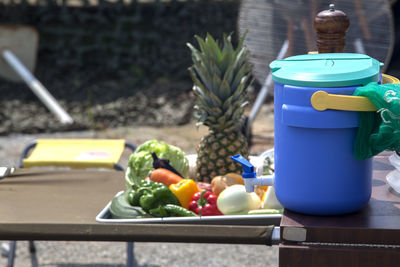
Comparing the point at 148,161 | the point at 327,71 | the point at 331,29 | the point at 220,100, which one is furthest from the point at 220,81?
the point at 327,71

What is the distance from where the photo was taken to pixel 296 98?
1.39 metres

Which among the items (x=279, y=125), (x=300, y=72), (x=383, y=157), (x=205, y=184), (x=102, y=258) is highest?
(x=300, y=72)

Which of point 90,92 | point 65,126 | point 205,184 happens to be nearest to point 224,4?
point 90,92

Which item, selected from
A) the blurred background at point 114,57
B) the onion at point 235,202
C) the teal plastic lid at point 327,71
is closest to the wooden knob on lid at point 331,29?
the teal plastic lid at point 327,71

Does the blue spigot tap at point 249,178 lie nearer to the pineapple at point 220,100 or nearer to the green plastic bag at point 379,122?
the green plastic bag at point 379,122

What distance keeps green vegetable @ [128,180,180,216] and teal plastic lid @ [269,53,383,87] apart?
56 cm

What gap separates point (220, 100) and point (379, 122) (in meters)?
0.85

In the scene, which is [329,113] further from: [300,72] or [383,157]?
[383,157]

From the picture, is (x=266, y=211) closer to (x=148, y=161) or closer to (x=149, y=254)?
(x=148, y=161)

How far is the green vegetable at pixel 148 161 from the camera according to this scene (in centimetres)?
213

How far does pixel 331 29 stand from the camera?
1.74m

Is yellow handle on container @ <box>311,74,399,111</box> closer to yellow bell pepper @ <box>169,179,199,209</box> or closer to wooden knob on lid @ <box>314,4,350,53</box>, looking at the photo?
wooden knob on lid @ <box>314,4,350,53</box>

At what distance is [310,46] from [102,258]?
6.35 feet

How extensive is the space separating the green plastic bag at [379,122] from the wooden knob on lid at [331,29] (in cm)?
38
